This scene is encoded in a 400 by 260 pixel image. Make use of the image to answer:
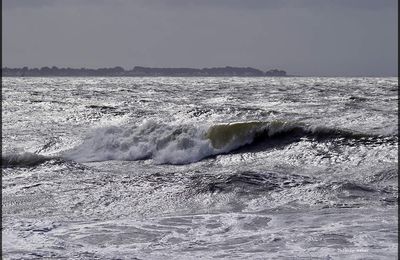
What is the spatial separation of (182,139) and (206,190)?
764cm

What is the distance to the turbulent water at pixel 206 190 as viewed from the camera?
8.01 meters

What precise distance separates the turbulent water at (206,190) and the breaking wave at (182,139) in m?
0.04

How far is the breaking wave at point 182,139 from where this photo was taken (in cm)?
1805

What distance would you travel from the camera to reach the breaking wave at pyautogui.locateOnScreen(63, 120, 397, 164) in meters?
18.0

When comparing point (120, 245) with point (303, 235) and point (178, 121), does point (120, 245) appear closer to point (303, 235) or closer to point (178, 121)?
point (303, 235)

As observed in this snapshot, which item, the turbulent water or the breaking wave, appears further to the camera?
the breaking wave

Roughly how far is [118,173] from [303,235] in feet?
23.7

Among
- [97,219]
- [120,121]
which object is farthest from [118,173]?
[120,121]

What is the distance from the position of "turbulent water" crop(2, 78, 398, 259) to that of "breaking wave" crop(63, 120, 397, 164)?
0.04 m

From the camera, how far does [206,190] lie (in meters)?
11.8

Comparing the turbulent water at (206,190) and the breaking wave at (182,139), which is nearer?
the turbulent water at (206,190)

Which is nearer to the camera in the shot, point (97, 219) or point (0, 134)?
point (97, 219)

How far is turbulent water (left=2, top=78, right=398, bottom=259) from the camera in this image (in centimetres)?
801

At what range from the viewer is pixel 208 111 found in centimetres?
2716
